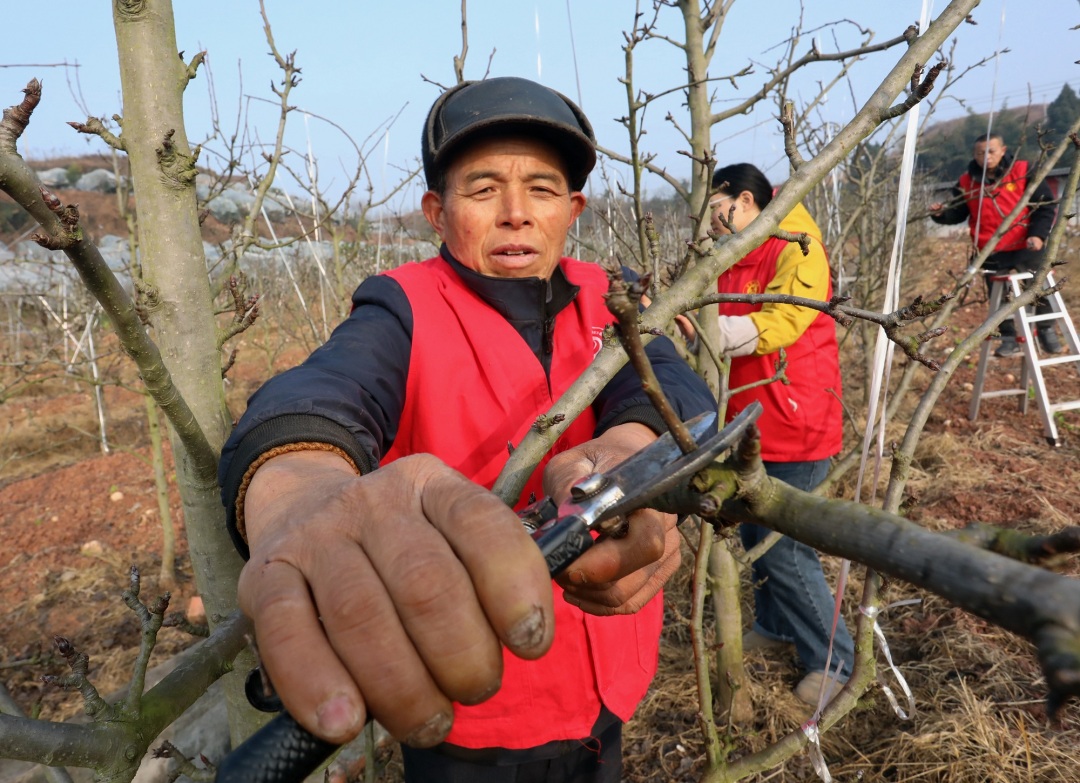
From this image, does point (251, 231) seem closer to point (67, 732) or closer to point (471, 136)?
point (471, 136)

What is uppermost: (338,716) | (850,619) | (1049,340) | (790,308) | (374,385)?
(374,385)

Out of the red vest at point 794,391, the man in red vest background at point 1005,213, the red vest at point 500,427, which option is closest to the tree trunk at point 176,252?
the red vest at point 500,427

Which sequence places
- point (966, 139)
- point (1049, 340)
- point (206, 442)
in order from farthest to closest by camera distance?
point (966, 139) < point (1049, 340) < point (206, 442)

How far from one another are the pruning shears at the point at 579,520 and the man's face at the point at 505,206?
1029 millimetres

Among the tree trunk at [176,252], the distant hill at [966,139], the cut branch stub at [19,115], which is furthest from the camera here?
the distant hill at [966,139]

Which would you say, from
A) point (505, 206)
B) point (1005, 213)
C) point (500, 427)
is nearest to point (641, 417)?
point (500, 427)

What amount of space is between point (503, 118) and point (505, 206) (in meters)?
0.25

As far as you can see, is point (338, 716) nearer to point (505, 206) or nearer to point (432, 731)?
point (432, 731)

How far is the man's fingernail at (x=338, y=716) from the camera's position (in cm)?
66

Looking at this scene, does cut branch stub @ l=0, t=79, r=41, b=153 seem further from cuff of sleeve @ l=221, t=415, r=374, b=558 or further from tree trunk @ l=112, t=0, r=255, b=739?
tree trunk @ l=112, t=0, r=255, b=739

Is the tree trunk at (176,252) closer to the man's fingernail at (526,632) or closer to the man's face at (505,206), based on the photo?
the man's face at (505,206)

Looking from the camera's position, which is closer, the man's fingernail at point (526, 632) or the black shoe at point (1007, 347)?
the man's fingernail at point (526, 632)

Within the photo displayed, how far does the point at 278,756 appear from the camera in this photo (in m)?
0.73

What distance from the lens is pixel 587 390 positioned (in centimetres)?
121
